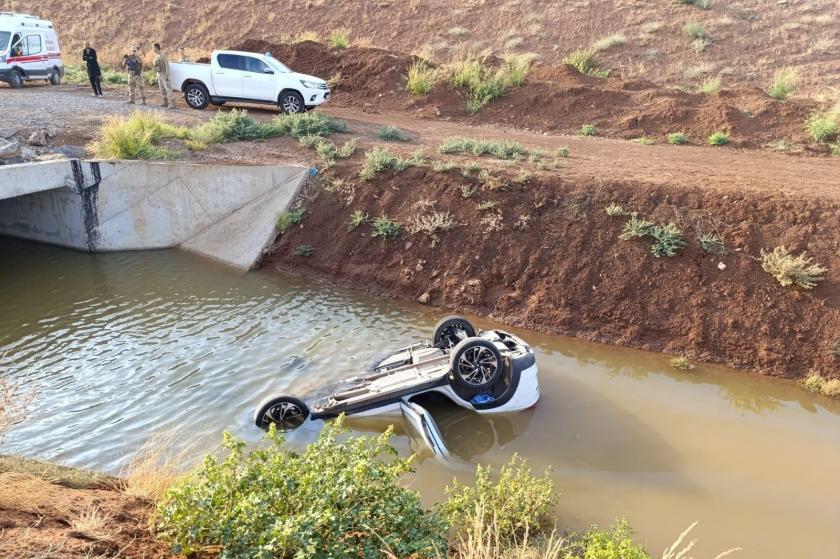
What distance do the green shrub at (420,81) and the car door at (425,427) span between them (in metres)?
15.2

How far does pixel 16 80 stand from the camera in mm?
21688

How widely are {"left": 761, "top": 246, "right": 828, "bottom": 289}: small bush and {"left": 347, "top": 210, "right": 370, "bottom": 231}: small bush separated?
7.56 m

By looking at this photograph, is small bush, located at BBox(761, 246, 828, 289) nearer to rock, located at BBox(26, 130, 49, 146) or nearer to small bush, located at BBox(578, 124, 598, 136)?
small bush, located at BBox(578, 124, 598, 136)

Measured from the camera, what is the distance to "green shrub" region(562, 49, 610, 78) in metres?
22.7

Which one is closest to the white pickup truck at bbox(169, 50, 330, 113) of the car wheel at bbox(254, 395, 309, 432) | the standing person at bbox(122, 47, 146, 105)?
the standing person at bbox(122, 47, 146, 105)

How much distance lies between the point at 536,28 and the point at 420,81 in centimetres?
1027

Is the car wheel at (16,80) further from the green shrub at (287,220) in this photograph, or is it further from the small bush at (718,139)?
the small bush at (718,139)

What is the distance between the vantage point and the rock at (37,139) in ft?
48.5

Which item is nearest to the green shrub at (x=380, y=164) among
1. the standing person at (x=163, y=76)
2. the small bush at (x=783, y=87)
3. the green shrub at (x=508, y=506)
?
the standing person at (x=163, y=76)

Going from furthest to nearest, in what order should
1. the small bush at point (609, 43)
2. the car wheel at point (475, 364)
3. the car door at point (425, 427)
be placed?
1. the small bush at point (609, 43)
2. the car wheel at point (475, 364)
3. the car door at point (425, 427)

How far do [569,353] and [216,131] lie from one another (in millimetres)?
10639

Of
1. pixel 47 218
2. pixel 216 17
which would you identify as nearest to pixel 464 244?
pixel 47 218

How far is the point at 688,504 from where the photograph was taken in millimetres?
6816

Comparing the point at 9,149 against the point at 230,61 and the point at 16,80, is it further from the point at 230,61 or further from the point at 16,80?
the point at 16,80
